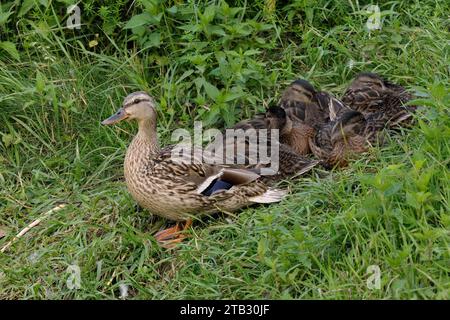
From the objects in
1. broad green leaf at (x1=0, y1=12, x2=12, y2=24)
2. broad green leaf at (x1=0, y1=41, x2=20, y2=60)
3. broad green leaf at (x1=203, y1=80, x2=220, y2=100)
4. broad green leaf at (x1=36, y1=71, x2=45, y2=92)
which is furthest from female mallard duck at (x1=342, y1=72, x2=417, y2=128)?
broad green leaf at (x1=0, y1=12, x2=12, y2=24)

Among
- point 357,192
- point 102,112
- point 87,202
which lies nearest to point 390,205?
point 357,192

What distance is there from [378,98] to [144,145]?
1703 mm

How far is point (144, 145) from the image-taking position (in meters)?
6.79

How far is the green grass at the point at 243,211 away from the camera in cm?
561

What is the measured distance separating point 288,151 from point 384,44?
1.29m

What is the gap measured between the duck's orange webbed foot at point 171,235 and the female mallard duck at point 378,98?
5.02ft

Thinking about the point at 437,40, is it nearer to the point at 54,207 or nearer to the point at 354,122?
the point at 354,122

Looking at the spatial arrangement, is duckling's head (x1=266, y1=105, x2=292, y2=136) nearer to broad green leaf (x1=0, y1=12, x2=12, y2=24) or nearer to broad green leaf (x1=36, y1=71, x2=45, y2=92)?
broad green leaf (x1=36, y1=71, x2=45, y2=92)

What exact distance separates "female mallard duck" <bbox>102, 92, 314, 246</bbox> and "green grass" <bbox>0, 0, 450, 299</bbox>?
0.38 feet

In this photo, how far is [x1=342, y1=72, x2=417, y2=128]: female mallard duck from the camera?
7109 millimetres

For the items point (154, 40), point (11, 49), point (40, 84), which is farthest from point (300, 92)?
point (11, 49)

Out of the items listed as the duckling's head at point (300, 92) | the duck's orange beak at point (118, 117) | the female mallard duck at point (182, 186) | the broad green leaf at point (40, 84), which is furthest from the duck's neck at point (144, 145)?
the duckling's head at point (300, 92)

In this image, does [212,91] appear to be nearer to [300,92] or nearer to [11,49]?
[300,92]

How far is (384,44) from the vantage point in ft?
25.5
